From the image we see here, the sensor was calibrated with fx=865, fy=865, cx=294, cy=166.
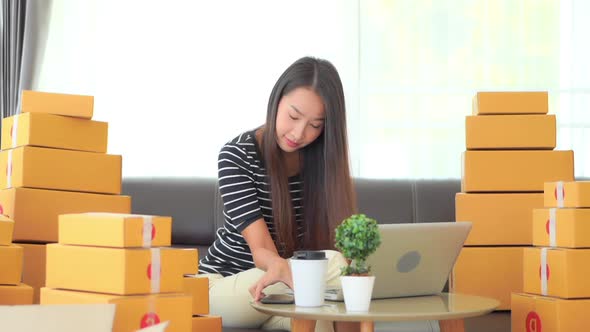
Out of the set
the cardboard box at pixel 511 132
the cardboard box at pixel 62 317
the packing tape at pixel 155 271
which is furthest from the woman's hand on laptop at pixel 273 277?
the cardboard box at pixel 511 132

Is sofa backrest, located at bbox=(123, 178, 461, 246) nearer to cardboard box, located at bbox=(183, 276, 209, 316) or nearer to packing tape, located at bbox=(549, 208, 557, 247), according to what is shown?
packing tape, located at bbox=(549, 208, 557, 247)

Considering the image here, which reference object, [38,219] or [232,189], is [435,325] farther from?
[38,219]

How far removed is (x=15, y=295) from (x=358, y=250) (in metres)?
0.81

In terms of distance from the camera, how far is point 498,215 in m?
2.74

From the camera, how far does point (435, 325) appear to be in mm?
2572

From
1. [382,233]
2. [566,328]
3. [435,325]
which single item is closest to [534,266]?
[566,328]

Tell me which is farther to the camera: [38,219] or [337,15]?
[337,15]

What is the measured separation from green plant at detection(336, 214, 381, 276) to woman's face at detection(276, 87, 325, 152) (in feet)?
1.89

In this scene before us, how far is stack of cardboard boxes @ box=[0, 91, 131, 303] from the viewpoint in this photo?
7.63 ft

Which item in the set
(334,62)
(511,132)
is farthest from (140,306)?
(334,62)

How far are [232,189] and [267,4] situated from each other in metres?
1.70

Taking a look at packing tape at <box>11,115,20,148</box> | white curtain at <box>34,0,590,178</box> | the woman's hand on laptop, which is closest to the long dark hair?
the woman's hand on laptop

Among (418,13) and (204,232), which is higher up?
(418,13)

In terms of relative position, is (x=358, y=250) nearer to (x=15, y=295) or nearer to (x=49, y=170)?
(x=15, y=295)
